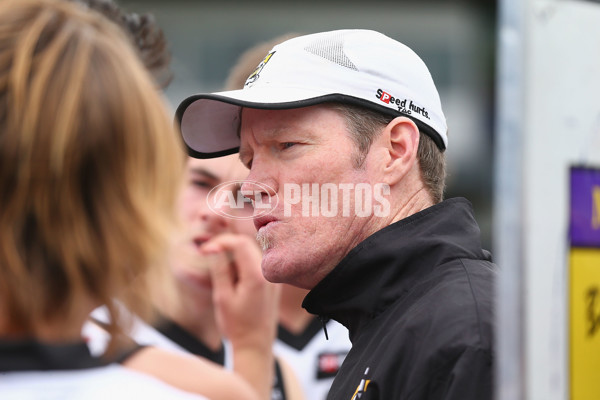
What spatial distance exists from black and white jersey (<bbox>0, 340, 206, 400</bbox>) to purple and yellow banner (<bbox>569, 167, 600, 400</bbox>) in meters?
0.62

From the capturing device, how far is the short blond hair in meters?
1.10

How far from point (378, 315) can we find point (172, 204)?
29.3 inches

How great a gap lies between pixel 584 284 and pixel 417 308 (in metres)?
0.52

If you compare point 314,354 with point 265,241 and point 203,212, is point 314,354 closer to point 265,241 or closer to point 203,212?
point 203,212

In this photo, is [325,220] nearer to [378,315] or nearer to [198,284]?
[378,315]

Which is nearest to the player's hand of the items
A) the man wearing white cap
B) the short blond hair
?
the man wearing white cap

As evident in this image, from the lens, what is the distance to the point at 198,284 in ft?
10.9

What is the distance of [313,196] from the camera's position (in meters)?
2.02

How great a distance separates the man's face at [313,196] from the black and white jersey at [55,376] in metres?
0.93

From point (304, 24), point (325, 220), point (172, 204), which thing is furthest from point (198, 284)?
point (304, 24)

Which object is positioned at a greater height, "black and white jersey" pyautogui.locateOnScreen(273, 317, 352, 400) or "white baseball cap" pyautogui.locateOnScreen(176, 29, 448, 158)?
"white baseball cap" pyautogui.locateOnScreen(176, 29, 448, 158)

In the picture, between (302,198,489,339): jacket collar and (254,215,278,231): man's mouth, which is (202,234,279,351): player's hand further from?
(302,198,489,339): jacket collar

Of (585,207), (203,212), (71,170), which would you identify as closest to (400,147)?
(585,207)

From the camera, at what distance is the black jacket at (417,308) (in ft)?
4.96
